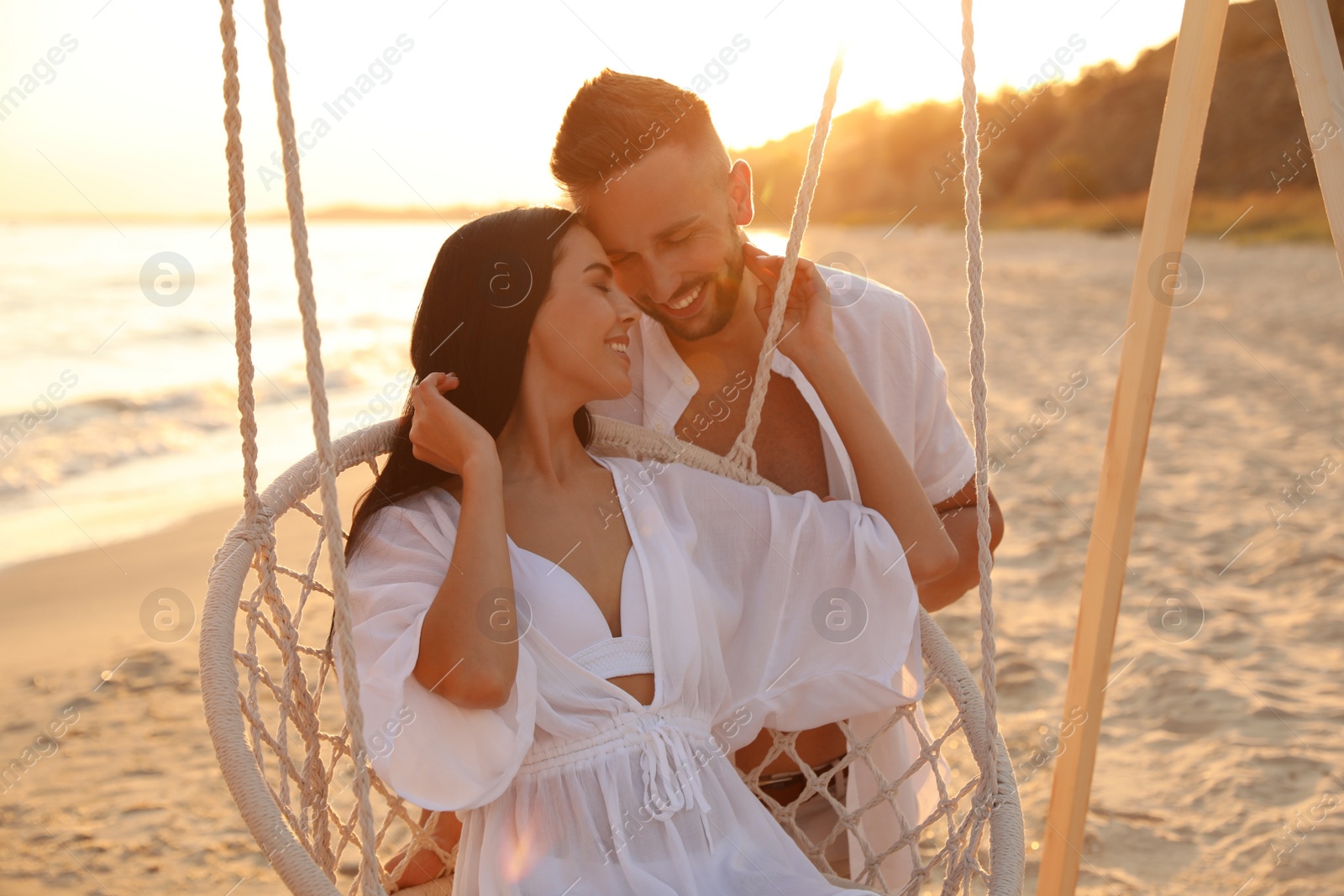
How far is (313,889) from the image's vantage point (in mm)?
1265

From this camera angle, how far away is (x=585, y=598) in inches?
62.7

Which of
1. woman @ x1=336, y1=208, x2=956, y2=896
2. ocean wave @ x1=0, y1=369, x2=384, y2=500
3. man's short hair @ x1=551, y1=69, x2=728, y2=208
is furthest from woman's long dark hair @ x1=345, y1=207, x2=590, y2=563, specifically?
ocean wave @ x1=0, y1=369, x2=384, y2=500

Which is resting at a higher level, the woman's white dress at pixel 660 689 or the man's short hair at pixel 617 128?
the man's short hair at pixel 617 128

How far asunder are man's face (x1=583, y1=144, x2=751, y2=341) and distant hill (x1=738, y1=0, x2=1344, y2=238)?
16.5 meters

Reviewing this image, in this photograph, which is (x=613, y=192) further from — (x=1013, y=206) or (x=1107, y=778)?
(x=1013, y=206)

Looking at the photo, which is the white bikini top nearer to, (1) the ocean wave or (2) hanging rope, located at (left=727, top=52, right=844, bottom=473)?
(2) hanging rope, located at (left=727, top=52, right=844, bottom=473)

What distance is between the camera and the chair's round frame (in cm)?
129

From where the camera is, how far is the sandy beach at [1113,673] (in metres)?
2.52

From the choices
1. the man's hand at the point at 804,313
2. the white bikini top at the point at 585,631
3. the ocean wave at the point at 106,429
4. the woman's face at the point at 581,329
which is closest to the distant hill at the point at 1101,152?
the ocean wave at the point at 106,429

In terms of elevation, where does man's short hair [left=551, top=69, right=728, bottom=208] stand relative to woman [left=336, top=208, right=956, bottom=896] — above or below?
above

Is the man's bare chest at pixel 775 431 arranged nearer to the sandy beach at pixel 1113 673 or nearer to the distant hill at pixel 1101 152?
the sandy beach at pixel 1113 673

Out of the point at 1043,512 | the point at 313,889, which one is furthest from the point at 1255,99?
the point at 313,889

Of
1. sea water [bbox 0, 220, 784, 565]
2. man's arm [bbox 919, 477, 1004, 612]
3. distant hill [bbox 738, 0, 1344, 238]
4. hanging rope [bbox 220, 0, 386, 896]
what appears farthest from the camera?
distant hill [bbox 738, 0, 1344, 238]

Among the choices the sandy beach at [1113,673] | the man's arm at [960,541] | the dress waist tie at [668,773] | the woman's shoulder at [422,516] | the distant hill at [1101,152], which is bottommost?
the sandy beach at [1113,673]
